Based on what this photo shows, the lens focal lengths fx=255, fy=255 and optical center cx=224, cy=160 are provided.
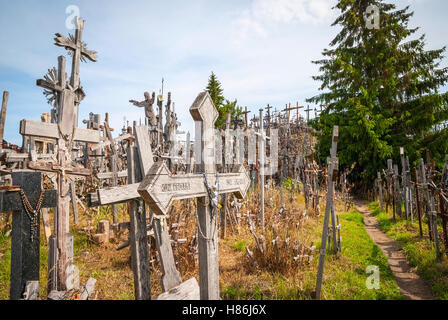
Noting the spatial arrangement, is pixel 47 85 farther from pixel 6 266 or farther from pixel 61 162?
pixel 6 266

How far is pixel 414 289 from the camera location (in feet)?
16.1

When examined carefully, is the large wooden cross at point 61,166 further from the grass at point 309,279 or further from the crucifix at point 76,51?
the grass at point 309,279

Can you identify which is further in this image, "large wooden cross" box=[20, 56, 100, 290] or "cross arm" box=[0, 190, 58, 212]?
"large wooden cross" box=[20, 56, 100, 290]

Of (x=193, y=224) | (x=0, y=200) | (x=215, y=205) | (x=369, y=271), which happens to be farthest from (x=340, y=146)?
(x=0, y=200)

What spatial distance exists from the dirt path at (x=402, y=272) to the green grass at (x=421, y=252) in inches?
4.9

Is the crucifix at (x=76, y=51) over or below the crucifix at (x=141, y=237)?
over

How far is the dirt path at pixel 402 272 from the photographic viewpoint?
15.5 feet

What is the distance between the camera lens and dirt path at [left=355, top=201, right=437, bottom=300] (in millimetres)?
4727

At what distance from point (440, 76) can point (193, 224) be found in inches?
756

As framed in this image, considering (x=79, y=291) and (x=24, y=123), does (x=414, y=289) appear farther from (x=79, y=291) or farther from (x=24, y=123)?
(x=24, y=123)

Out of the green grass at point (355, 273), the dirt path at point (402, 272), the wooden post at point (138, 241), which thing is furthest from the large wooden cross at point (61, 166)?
the dirt path at point (402, 272)

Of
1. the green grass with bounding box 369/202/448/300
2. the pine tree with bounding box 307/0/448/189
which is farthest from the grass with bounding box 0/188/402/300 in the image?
the pine tree with bounding box 307/0/448/189

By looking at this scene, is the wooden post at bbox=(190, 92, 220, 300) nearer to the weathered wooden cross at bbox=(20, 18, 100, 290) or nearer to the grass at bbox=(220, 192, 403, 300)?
the grass at bbox=(220, 192, 403, 300)

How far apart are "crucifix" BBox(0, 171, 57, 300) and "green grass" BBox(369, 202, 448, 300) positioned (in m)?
6.20
